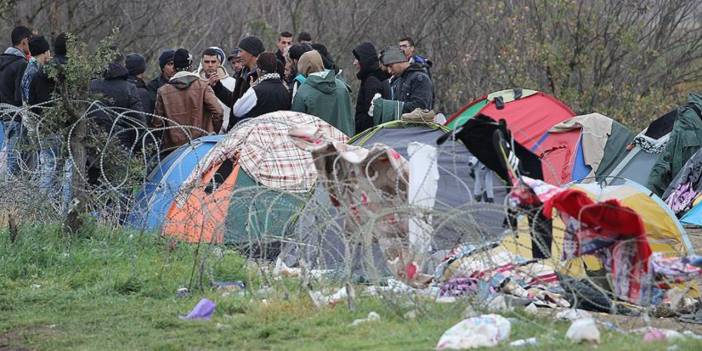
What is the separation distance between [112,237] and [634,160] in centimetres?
604

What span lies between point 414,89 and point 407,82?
5.5 inches

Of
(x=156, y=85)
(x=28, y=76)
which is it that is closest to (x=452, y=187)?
(x=28, y=76)

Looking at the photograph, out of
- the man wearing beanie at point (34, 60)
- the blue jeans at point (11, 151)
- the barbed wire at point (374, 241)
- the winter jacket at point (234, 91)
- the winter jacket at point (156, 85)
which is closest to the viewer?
the barbed wire at point (374, 241)

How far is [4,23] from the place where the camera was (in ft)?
71.8

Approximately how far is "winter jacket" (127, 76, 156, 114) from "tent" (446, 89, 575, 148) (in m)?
3.24

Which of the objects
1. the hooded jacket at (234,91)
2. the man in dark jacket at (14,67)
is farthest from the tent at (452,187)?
the man in dark jacket at (14,67)

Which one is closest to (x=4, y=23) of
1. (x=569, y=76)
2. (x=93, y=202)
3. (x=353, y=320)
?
(x=569, y=76)

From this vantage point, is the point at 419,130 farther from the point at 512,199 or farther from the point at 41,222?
the point at 512,199

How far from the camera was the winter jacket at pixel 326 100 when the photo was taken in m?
12.4

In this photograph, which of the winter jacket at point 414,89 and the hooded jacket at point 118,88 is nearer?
the hooded jacket at point 118,88

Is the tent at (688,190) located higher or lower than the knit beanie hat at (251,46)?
lower

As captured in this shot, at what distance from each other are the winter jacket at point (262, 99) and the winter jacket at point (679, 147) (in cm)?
402

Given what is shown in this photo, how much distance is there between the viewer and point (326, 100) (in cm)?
1252

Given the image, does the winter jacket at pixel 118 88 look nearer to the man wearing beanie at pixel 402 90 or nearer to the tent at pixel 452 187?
the tent at pixel 452 187
